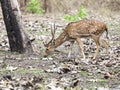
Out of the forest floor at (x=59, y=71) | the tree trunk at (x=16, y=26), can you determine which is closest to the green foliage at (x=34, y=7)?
the forest floor at (x=59, y=71)

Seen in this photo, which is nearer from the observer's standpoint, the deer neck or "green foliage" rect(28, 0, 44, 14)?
the deer neck

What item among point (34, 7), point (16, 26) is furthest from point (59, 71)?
point (34, 7)

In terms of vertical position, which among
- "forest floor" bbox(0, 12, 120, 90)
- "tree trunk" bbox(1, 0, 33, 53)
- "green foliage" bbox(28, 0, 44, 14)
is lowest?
"green foliage" bbox(28, 0, 44, 14)

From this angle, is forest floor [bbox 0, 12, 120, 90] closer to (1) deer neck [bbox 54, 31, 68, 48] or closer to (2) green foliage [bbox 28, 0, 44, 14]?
(1) deer neck [bbox 54, 31, 68, 48]

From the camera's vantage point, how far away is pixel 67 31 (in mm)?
12922

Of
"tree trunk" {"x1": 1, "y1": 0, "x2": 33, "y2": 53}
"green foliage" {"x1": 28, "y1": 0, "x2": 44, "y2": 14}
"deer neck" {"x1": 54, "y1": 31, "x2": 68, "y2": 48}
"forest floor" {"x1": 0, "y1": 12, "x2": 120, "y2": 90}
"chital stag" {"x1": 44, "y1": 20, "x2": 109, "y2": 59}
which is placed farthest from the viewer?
"green foliage" {"x1": 28, "y1": 0, "x2": 44, "y2": 14}

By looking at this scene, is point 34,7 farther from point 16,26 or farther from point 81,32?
point 16,26

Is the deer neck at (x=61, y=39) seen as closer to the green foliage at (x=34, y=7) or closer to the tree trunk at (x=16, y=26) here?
the tree trunk at (x=16, y=26)

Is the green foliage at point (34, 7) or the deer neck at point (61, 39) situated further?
the green foliage at point (34, 7)

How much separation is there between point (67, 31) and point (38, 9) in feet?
44.5

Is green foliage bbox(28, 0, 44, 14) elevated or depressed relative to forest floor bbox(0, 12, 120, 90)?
depressed

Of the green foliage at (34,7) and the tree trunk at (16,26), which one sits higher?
the tree trunk at (16,26)

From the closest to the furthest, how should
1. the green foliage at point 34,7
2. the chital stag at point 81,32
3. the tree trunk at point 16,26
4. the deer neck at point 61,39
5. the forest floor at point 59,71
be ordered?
1. the forest floor at point 59,71
2. the tree trunk at point 16,26
3. the chital stag at point 81,32
4. the deer neck at point 61,39
5. the green foliage at point 34,7

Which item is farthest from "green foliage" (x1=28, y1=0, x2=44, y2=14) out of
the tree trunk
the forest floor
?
the tree trunk
